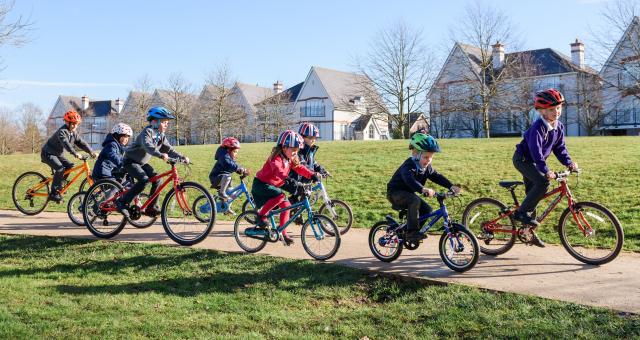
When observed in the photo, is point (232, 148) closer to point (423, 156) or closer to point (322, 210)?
point (322, 210)

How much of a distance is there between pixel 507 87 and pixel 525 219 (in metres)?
36.8

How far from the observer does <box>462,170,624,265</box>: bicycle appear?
6.20 meters

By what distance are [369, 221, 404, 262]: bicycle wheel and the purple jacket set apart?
74.7 inches

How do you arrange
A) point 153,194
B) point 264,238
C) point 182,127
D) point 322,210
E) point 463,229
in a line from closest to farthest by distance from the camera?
1. point 463,229
2. point 264,238
3. point 153,194
4. point 322,210
5. point 182,127

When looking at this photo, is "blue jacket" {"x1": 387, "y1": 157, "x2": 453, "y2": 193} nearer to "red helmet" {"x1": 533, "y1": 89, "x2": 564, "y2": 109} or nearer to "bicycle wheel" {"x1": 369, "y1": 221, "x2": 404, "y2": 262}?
"bicycle wheel" {"x1": 369, "y1": 221, "x2": 404, "y2": 262}

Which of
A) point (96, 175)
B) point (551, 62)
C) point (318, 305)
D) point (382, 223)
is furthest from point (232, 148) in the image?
point (551, 62)

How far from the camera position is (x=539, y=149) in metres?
6.32

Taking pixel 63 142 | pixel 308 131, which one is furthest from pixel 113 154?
pixel 308 131

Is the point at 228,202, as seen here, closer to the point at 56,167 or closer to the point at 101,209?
the point at 101,209

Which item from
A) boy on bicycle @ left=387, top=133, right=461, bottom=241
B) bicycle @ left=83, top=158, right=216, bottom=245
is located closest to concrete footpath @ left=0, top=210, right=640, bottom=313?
bicycle @ left=83, top=158, right=216, bottom=245

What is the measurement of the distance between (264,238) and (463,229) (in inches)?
106

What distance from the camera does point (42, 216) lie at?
1102 cm

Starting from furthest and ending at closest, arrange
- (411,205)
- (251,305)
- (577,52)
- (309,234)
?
1. (577,52)
2. (309,234)
3. (411,205)
4. (251,305)

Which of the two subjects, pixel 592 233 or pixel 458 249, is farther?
pixel 592 233
